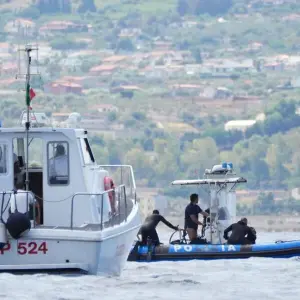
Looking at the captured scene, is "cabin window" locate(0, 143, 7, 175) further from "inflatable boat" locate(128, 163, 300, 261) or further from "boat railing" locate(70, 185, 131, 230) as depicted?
"inflatable boat" locate(128, 163, 300, 261)

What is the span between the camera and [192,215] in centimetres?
3183

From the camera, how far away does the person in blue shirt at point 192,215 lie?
3173 centimetres

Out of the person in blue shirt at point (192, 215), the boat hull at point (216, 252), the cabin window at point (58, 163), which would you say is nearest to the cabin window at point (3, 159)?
the cabin window at point (58, 163)

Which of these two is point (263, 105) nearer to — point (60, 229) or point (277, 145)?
point (277, 145)

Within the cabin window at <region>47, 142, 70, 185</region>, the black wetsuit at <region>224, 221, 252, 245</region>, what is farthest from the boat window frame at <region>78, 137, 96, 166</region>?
the black wetsuit at <region>224, 221, 252, 245</region>

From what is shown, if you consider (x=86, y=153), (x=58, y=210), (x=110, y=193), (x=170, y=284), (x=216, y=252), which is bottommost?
(x=170, y=284)

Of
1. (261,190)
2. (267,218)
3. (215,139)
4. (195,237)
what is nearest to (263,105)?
(215,139)

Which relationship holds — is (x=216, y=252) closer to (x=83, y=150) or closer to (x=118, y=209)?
(x=118, y=209)

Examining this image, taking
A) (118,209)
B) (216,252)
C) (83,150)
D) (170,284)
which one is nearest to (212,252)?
(216,252)

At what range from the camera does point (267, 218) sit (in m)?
126

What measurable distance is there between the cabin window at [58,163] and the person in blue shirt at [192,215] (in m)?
6.04

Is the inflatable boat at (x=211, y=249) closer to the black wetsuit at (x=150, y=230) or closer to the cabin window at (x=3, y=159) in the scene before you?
the black wetsuit at (x=150, y=230)

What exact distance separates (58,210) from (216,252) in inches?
247

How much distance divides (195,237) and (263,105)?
515 feet
